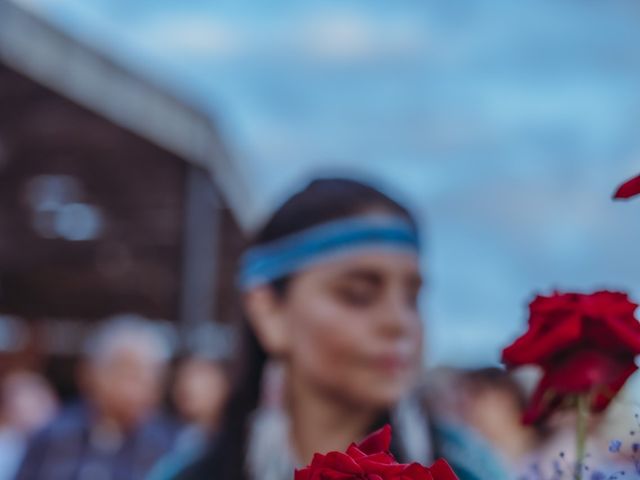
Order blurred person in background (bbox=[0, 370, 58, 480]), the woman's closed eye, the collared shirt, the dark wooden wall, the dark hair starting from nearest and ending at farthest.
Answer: the woman's closed eye, the dark hair, the collared shirt, blurred person in background (bbox=[0, 370, 58, 480]), the dark wooden wall

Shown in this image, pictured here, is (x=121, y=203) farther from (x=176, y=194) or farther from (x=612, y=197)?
(x=612, y=197)

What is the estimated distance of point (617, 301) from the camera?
94 centimetres

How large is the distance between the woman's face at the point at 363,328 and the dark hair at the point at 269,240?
70 mm

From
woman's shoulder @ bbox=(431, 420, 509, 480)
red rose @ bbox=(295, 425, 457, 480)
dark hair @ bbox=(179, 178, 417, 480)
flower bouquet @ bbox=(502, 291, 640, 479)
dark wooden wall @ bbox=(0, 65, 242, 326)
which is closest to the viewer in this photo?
red rose @ bbox=(295, 425, 457, 480)

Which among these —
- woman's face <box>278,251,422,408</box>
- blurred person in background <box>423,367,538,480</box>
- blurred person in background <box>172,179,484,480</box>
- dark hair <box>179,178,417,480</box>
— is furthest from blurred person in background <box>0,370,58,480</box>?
woman's face <box>278,251,422,408</box>

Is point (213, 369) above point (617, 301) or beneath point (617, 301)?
beneath

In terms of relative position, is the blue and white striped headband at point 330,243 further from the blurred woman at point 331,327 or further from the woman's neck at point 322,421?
the woman's neck at point 322,421

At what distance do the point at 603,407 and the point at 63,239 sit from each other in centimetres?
1164

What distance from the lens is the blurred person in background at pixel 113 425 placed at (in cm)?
432

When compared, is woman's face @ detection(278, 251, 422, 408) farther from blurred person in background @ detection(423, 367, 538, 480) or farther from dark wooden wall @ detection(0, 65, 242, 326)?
dark wooden wall @ detection(0, 65, 242, 326)

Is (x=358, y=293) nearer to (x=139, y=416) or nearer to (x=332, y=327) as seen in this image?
(x=332, y=327)

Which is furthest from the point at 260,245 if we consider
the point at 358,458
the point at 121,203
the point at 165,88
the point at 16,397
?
the point at 121,203

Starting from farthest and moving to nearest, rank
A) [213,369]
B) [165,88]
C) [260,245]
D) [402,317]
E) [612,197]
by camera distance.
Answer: [165,88] → [213,369] → [260,245] → [402,317] → [612,197]

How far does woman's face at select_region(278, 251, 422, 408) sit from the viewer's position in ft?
5.34
